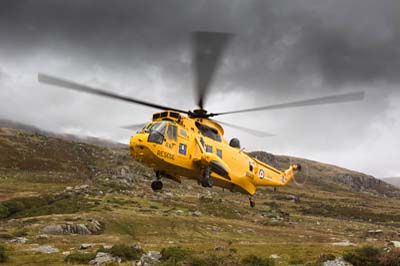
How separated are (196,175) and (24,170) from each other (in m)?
115

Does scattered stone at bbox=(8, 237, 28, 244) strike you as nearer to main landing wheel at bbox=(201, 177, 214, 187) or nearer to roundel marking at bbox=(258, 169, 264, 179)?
roundel marking at bbox=(258, 169, 264, 179)

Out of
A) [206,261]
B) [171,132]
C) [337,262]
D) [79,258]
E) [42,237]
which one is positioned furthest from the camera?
[42,237]

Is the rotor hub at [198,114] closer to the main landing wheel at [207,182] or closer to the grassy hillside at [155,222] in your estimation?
the main landing wheel at [207,182]

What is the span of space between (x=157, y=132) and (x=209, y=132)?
15.6ft

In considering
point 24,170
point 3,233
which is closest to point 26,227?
point 3,233

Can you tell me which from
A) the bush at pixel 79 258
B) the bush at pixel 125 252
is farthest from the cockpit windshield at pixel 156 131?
the bush at pixel 125 252

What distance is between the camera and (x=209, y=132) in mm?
23625

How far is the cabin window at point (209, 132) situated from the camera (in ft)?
75.6

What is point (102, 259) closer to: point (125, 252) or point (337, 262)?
point (125, 252)

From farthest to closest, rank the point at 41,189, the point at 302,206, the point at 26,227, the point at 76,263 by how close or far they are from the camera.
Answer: the point at 302,206 < the point at 41,189 < the point at 26,227 < the point at 76,263

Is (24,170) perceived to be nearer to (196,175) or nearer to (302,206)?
(302,206)

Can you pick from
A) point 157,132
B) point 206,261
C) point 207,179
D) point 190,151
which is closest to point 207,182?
point 207,179

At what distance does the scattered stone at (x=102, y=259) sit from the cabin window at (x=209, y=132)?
15.4 meters

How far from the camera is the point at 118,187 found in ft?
340
